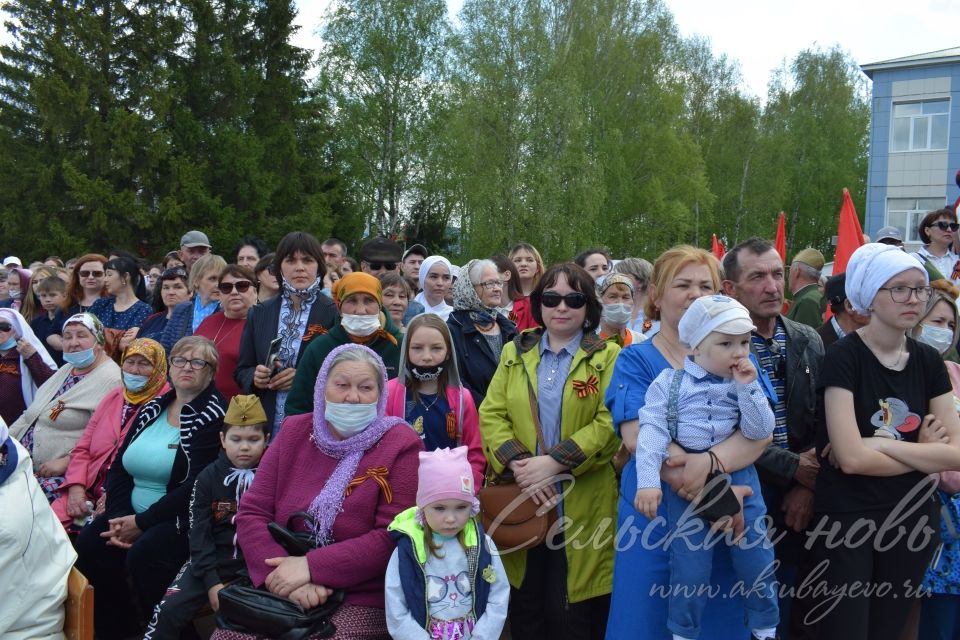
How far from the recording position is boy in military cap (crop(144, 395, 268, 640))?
4.12 meters

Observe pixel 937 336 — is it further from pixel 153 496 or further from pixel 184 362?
pixel 153 496

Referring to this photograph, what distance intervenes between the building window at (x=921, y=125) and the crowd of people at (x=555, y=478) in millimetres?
30390

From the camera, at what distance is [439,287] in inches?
277

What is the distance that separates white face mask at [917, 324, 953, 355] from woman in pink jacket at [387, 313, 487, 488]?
2.62 m

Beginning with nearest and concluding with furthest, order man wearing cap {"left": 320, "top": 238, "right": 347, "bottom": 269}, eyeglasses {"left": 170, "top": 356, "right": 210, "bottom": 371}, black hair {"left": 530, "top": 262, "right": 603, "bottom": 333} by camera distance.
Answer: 1. black hair {"left": 530, "top": 262, "right": 603, "bottom": 333}
2. eyeglasses {"left": 170, "top": 356, "right": 210, "bottom": 371}
3. man wearing cap {"left": 320, "top": 238, "right": 347, "bottom": 269}

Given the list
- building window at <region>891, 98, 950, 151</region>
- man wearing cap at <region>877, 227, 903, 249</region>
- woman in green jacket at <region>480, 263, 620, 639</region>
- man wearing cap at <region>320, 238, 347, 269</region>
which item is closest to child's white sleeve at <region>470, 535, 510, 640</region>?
woman in green jacket at <region>480, 263, 620, 639</region>

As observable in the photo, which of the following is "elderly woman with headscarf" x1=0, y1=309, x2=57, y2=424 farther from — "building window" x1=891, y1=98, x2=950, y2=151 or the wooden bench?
"building window" x1=891, y1=98, x2=950, y2=151

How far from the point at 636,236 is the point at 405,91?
1131 centimetres

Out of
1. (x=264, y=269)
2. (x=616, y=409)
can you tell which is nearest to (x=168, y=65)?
(x=264, y=269)

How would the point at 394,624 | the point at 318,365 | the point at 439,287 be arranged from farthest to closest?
the point at 439,287
the point at 318,365
the point at 394,624

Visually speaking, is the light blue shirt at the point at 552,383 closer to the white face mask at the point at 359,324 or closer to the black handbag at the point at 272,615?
the white face mask at the point at 359,324

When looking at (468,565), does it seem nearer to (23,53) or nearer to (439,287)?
(439,287)

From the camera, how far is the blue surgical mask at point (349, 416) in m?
3.74

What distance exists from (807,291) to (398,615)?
18.9 ft
